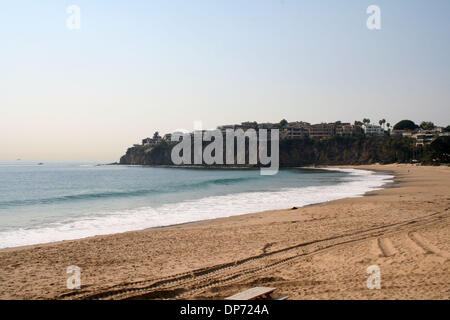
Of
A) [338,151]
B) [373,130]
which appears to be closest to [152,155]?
[338,151]

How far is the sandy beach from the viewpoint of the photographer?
662 centimetres

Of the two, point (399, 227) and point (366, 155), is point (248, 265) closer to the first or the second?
point (399, 227)

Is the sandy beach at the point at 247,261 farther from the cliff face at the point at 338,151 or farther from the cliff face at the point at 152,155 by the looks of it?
the cliff face at the point at 152,155

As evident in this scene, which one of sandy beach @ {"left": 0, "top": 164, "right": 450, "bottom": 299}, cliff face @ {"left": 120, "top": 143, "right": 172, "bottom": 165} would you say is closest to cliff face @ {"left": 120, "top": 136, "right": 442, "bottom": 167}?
cliff face @ {"left": 120, "top": 143, "right": 172, "bottom": 165}

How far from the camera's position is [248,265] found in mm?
8320

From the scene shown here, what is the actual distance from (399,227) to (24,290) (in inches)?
449

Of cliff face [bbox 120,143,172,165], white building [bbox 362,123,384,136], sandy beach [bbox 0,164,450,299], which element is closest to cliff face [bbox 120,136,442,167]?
white building [bbox 362,123,384,136]

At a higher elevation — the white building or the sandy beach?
the white building

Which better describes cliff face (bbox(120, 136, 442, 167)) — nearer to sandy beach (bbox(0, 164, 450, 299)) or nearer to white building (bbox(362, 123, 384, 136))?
white building (bbox(362, 123, 384, 136))

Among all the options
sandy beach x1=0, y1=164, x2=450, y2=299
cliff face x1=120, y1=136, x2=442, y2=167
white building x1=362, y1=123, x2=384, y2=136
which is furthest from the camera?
white building x1=362, y1=123, x2=384, y2=136

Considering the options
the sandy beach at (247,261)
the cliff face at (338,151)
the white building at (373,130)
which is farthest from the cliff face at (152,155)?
the sandy beach at (247,261)

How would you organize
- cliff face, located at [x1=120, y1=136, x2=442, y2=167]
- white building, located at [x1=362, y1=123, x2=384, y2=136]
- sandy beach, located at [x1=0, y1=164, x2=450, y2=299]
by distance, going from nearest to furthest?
1. sandy beach, located at [x1=0, y1=164, x2=450, y2=299]
2. cliff face, located at [x1=120, y1=136, x2=442, y2=167]
3. white building, located at [x1=362, y1=123, x2=384, y2=136]

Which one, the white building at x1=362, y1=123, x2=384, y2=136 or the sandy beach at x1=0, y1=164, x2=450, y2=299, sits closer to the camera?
the sandy beach at x1=0, y1=164, x2=450, y2=299

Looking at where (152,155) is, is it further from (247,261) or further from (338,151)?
(247,261)
